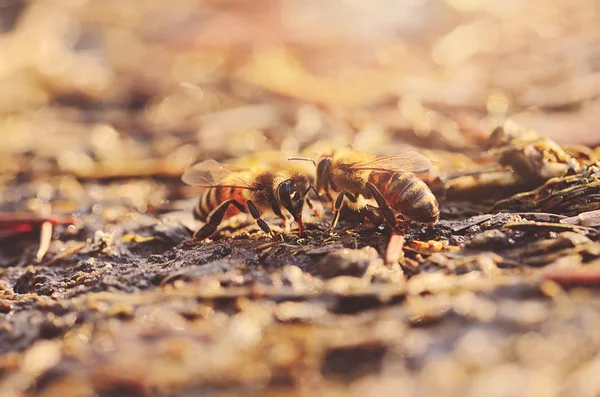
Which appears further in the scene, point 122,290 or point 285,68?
point 285,68

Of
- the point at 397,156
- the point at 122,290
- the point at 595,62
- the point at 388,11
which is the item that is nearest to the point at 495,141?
the point at 397,156

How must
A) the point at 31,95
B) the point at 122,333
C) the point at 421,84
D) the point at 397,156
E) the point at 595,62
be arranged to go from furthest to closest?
1. the point at 31,95
2. the point at 421,84
3. the point at 595,62
4. the point at 397,156
5. the point at 122,333

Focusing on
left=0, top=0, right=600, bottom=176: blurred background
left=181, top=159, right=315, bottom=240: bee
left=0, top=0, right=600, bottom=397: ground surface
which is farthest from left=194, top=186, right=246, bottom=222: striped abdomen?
left=0, top=0, right=600, bottom=176: blurred background

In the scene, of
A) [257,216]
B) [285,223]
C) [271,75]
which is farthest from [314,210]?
[271,75]

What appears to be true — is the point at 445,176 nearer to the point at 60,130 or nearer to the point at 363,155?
the point at 363,155

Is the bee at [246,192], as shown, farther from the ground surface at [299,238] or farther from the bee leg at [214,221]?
the ground surface at [299,238]

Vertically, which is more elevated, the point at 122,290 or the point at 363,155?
the point at 363,155

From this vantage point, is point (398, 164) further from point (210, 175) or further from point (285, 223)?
point (210, 175)
